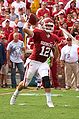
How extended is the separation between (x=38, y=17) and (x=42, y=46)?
387 inches

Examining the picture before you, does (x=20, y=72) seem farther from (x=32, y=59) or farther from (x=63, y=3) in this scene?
(x=32, y=59)

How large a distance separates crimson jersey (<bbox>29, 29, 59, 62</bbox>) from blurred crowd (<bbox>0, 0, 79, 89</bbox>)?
6765 millimetres

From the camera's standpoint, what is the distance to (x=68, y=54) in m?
19.0

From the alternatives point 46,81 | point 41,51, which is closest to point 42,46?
point 41,51

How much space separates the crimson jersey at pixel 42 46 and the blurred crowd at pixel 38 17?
677 centimetres

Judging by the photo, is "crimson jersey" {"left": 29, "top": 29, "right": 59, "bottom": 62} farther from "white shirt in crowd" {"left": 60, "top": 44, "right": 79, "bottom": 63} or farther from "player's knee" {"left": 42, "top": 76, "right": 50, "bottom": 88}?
"white shirt in crowd" {"left": 60, "top": 44, "right": 79, "bottom": 63}

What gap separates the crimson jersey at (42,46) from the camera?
40.0ft

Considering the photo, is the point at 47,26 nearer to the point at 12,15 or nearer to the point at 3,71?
the point at 3,71

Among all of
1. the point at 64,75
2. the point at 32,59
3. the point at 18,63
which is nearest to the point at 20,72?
the point at 18,63

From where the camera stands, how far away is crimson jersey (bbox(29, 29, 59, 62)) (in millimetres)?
12180

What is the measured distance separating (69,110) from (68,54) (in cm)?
759

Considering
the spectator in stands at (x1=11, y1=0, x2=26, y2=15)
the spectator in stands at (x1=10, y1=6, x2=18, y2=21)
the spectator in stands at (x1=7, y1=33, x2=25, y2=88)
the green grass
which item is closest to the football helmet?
the green grass

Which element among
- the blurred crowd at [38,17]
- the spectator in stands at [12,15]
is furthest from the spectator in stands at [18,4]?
the spectator in stands at [12,15]

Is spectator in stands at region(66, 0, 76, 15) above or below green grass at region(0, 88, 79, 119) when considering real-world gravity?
above
